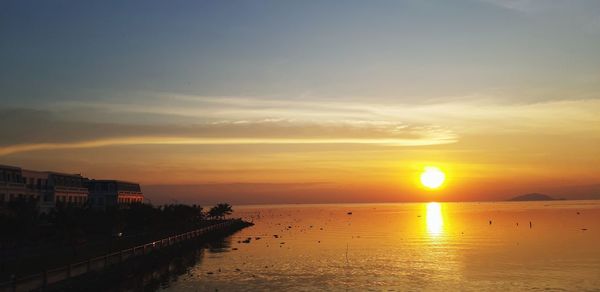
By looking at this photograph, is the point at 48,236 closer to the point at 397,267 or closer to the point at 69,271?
the point at 69,271

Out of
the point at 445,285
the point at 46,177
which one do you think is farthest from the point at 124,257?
the point at 46,177

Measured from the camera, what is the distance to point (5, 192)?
276ft

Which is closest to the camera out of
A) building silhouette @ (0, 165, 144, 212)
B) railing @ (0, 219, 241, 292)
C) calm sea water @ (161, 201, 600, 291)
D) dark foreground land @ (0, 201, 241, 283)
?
railing @ (0, 219, 241, 292)

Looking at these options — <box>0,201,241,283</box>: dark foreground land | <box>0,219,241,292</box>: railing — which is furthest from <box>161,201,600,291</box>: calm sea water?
<box>0,201,241,283</box>: dark foreground land

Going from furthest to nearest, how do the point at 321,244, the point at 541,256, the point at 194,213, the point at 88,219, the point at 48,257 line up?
the point at 194,213, the point at 321,244, the point at 541,256, the point at 88,219, the point at 48,257

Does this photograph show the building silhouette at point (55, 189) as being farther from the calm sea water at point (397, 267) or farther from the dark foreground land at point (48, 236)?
the calm sea water at point (397, 267)

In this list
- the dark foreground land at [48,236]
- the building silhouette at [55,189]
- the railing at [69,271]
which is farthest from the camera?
the building silhouette at [55,189]

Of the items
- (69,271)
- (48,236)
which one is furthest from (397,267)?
(48,236)

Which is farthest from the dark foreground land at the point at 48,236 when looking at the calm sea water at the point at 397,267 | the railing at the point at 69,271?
the calm sea water at the point at 397,267

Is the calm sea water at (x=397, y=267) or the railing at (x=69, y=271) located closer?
the railing at (x=69, y=271)

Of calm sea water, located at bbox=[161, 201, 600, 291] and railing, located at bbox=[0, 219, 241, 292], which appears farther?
calm sea water, located at bbox=[161, 201, 600, 291]

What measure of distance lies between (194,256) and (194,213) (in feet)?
233

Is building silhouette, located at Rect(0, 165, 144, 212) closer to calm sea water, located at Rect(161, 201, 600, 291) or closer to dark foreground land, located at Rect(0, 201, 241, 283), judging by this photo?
dark foreground land, located at Rect(0, 201, 241, 283)

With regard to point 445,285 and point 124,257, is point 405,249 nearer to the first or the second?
point 445,285
